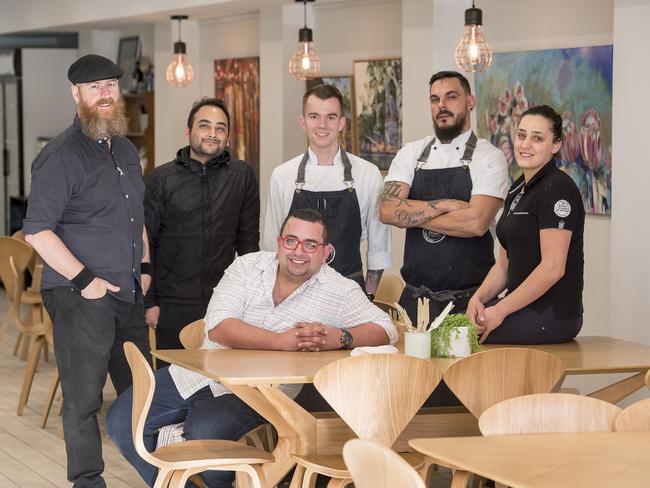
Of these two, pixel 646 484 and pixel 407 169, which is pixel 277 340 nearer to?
pixel 407 169

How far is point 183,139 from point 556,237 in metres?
7.44

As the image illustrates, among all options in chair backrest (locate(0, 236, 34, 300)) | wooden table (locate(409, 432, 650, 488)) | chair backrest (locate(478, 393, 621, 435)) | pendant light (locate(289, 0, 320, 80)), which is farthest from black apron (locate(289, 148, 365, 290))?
chair backrest (locate(0, 236, 34, 300))

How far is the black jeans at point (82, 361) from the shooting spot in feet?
15.5

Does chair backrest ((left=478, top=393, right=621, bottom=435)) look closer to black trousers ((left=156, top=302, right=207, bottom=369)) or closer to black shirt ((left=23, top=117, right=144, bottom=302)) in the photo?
black shirt ((left=23, top=117, right=144, bottom=302))

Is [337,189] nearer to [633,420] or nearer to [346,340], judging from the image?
[346,340]

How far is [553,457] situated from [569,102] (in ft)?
14.8

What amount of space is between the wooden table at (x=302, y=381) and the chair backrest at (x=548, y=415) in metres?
0.72

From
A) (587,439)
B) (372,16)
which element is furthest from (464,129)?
(372,16)

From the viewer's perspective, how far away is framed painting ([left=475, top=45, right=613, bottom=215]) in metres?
7.04

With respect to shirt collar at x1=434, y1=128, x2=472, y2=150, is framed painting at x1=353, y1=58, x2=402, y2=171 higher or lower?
higher

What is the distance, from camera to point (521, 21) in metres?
7.74

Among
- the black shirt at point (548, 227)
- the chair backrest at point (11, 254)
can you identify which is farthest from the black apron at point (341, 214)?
the chair backrest at point (11, 254)

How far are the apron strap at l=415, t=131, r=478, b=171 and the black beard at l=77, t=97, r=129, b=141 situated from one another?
1.48 metres

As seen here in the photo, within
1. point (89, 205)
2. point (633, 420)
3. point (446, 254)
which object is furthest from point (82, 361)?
point (633, 420)
